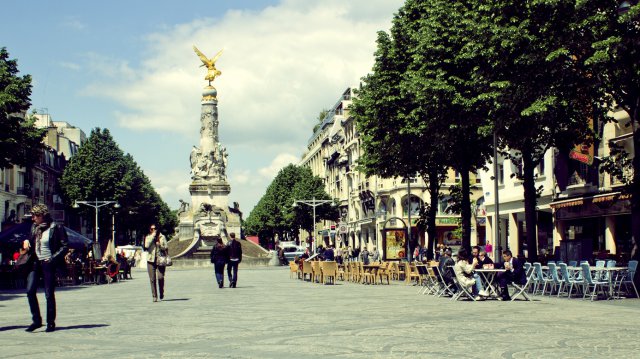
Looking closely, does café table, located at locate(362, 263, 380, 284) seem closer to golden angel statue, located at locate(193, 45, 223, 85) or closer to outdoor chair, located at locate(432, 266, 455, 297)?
outdoor chair, located at locate(432, 266, 455, 297)

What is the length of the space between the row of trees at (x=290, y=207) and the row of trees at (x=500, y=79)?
55.9m

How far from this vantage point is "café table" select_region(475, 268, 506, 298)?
2241cm

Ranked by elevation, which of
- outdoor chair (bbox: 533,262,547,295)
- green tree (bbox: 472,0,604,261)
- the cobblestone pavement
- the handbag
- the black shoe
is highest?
green tree (bbox: 472,0,604,261)

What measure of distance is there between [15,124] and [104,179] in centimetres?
4810

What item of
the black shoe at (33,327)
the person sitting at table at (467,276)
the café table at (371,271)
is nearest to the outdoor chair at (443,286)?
the person sitting at table at (467,276)

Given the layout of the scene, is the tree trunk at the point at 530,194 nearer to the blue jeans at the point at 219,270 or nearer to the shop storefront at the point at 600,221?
the shop storefront at the point at 600,221

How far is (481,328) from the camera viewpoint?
14.3 metres

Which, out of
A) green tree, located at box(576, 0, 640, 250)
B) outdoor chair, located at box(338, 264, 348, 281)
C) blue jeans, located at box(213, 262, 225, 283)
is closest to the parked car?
outdoor chair, located at box(338, 264, 348, 281)

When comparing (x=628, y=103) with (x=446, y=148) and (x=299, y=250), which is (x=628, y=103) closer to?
(x=446, y=148)

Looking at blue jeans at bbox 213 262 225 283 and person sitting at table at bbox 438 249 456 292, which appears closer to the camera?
person sitting at table at bbox 438 249 456 292

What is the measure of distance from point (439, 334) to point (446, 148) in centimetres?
1972

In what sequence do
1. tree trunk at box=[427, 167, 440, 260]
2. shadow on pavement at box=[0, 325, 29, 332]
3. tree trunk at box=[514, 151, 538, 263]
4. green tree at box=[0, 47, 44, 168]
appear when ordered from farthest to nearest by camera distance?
tree trunk at box=[427, 167, 440, 260] → green tree at box=[0, 47, 44, 168] → tree trunk at box=[514, 151, 538, 263] → shadow on pavement at box=[0, 325, 29, 332]

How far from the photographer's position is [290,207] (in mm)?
97188

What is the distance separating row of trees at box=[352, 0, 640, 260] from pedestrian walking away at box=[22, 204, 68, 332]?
14632 millimetres
